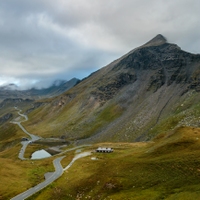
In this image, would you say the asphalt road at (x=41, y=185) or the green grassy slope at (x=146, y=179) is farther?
the asphalt road at (x=41, y=185)

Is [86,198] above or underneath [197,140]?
underneath

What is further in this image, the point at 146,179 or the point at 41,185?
the point at 41,185

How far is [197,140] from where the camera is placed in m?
89.8

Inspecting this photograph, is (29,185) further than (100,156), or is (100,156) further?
(100,156)

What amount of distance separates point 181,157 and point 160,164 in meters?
7.16

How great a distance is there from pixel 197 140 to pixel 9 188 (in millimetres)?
72964

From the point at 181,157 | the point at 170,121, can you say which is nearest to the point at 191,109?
the point at 170,121

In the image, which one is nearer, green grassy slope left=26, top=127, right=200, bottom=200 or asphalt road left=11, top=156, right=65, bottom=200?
green grassy slope left=26, top=127, right=200, bottom=200

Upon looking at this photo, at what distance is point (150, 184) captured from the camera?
66.3 m

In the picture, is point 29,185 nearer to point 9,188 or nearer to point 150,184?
point 9,188

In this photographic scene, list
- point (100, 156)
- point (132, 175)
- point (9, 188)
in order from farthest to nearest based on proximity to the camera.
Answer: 1. point (100, 156)
2. point (9, 188)
3. point (132, 175)

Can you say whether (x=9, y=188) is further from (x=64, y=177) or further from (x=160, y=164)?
(x=160, y=164)

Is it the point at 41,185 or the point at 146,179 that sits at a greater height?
the point at 41,185

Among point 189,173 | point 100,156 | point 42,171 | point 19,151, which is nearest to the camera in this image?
point 189,173
